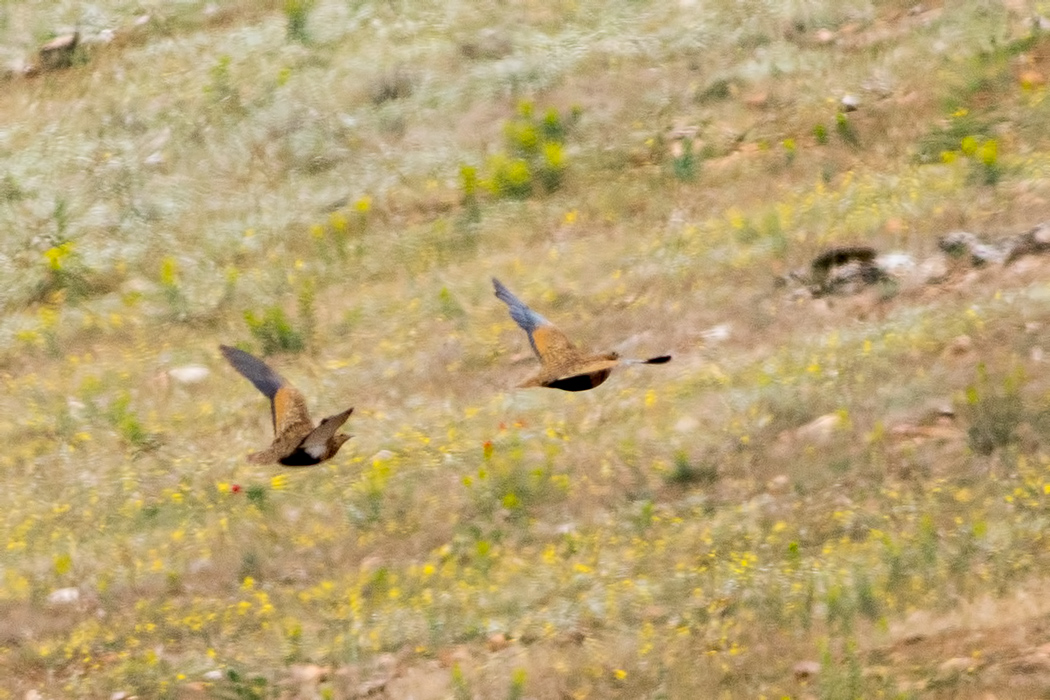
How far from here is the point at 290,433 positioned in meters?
7.12

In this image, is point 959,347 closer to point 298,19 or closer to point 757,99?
point 757,99

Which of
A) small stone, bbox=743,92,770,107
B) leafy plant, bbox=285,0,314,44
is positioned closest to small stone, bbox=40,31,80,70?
leafy plant, bbox=285,0,314,44

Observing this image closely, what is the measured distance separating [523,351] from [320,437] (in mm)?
2164

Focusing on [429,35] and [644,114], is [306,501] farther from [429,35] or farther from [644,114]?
[429,35]

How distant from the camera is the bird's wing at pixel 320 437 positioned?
6.59m

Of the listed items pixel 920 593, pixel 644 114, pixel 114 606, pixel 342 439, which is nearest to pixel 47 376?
pixel 114 606

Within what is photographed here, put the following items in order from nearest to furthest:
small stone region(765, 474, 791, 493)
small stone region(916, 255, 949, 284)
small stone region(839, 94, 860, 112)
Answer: small stone region(765, 474, 791, 493) → small stone region(916, 255, 949, 284) → small stone region(839, 94, 860, 112)

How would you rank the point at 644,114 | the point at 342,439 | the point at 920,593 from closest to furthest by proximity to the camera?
the point at 920,593 < the point at 342,439 < the point at 644,114

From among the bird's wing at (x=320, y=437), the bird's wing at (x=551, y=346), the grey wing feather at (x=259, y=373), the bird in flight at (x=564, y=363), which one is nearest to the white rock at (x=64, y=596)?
the grey wing feather at (x=259, y=373)

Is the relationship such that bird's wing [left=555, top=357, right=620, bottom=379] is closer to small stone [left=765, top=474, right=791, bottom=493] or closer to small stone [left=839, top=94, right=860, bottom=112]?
small stone [left=765, top=474, right=791, bottom=493]

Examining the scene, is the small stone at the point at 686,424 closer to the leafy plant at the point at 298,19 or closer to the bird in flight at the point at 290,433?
the bird in flight at the point at 290,433

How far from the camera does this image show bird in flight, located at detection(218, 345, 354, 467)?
704 centimetres

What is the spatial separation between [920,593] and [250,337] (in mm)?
5223

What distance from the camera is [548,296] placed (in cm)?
902
